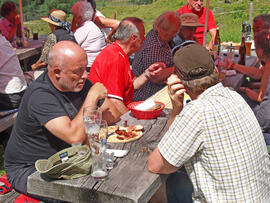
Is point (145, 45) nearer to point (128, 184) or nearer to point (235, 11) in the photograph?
point (128, 184)

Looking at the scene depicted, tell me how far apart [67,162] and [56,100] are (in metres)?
0.61

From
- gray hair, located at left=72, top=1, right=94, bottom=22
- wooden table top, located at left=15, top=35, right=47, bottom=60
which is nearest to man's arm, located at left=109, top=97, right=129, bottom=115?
gray hair, located at left=72, top=1, right=94, bottom=22

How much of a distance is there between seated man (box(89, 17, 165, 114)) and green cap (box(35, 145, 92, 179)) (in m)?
1.39

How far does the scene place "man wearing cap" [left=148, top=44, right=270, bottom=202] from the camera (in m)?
1.83

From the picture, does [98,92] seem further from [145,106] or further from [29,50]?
[29,50]

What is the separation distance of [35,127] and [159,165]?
0.98 meters

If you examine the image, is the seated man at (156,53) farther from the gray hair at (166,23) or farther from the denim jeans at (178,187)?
the denim jeans at (178,187)

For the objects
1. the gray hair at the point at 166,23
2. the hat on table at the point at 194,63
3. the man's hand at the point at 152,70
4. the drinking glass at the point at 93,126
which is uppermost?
the hat on table at the point at 194,63

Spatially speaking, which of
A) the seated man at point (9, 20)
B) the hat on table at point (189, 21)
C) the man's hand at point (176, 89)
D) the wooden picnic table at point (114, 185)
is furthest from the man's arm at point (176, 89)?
the seated man at point (9, 20)

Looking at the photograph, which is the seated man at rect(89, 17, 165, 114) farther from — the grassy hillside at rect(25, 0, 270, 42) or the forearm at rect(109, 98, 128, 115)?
the grassy hillside at rect(25, 0, 270, 42)

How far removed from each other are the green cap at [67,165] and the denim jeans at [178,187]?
1.10 m

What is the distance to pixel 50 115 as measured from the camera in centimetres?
233

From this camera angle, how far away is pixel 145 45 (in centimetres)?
438

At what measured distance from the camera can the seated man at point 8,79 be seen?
173 inches
